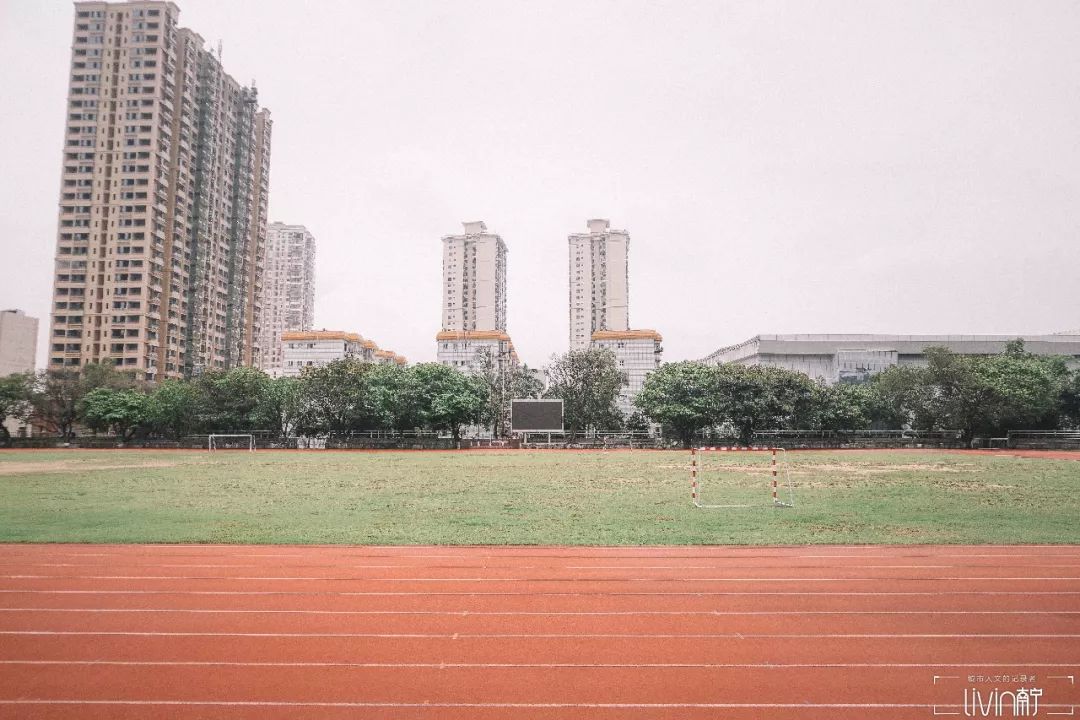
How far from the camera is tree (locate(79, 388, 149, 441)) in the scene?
59.8m

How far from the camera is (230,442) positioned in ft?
196

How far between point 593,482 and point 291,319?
14701cm

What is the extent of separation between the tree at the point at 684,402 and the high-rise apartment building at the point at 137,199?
201 feet

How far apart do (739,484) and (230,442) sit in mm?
51191

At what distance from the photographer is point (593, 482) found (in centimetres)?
2466

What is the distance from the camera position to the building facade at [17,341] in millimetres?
76938

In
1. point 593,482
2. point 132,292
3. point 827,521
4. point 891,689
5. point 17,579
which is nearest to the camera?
point 891,689

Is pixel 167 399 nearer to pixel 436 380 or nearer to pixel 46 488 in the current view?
pixel 436 380

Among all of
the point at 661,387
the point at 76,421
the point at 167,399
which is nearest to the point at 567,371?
the point at 661,387

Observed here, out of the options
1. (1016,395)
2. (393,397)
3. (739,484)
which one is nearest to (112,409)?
(393,397)

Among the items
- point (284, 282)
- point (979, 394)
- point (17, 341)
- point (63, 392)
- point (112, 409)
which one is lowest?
point (112, 409)

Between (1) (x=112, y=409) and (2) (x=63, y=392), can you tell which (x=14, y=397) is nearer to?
(2) (x=63, y=392)

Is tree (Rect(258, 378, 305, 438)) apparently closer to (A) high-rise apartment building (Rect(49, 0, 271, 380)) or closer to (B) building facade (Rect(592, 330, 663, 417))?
(A) high-rise apartment building (Rect(49, 0, 271, 380))

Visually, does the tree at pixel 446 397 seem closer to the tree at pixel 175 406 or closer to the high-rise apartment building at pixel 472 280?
the tree at pixel 175 406
